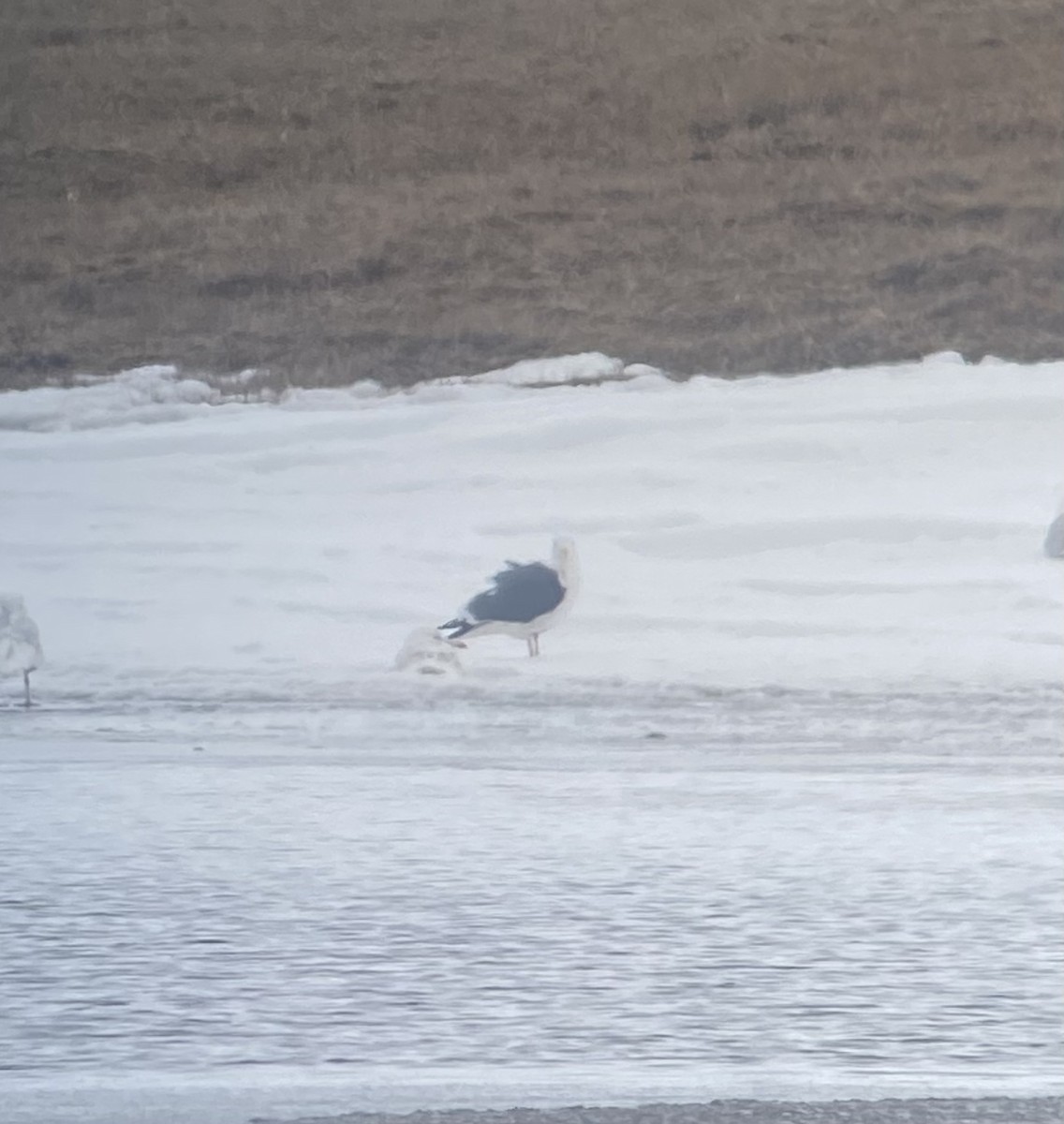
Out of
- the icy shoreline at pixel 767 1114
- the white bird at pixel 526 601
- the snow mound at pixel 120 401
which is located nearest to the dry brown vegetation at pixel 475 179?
the snow mound at pixel 120 401

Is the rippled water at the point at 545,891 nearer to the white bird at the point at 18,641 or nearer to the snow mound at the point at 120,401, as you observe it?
the white bird at the point at 18,641

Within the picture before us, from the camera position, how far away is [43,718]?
2002 mm

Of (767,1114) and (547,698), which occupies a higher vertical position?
(547,698)

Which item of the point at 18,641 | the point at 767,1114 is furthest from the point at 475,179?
the point at 767,1114

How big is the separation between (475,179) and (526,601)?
0.63 meters

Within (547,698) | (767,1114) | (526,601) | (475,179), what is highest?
(475,179)

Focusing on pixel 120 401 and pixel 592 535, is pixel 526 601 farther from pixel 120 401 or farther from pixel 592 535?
pixel 120 401

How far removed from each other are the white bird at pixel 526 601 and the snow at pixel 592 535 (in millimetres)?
21

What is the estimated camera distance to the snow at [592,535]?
199cm

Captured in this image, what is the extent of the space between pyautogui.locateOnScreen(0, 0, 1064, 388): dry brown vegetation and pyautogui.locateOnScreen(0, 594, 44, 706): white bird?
1.09 ft

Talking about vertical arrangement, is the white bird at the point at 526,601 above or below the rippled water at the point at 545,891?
above

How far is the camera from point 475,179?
2064 millimetres

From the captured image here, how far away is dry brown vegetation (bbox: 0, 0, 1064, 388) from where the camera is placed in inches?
80.3

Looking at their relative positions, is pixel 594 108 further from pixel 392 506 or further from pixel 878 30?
pixel 392 506
